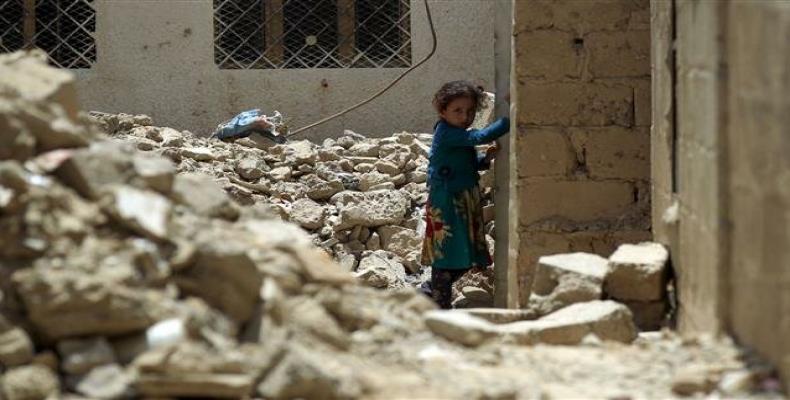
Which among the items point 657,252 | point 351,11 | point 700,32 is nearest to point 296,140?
point 351,11

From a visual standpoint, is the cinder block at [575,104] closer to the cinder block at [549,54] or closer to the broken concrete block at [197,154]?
the cinder block at [549,54]

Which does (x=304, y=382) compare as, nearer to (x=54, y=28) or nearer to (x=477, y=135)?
(x=477, y=135)

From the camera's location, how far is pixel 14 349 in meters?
4.48

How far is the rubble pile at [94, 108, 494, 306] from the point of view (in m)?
10.4

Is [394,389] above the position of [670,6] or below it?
below

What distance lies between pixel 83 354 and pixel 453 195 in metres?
4.23

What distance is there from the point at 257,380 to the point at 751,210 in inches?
56.9

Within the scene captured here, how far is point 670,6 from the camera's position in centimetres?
632

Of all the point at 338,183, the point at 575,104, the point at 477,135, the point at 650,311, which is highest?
the point at 575,104

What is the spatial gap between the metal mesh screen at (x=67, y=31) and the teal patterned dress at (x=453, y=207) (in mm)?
5107

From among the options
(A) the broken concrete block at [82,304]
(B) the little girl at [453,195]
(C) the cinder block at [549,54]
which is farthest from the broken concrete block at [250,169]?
(A) the broken concrete block at [82,304]

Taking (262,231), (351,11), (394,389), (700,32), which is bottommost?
(394,389)

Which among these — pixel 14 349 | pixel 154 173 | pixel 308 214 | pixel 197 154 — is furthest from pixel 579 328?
pixel 197 154

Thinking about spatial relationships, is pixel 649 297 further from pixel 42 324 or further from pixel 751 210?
pixel 42 324
